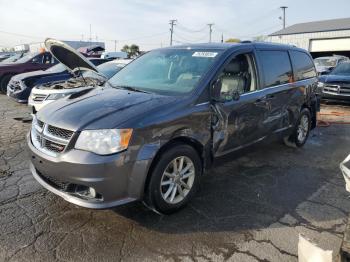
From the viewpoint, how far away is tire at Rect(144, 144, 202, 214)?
3.21 metres

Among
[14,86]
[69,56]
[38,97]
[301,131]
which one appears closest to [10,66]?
[14,86]

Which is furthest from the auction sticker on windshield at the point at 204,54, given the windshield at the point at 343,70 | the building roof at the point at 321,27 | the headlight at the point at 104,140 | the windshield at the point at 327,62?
the building roof at the point at 321,27

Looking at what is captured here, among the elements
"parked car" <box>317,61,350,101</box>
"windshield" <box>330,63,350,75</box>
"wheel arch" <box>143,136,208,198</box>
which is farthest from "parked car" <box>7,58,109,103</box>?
"windshield" <box>330,63,350,75</box>

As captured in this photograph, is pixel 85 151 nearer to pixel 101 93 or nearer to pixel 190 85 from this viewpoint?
pixel 101 93

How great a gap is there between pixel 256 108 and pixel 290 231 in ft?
5.58

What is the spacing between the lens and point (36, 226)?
3260mm

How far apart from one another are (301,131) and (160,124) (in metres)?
3.88

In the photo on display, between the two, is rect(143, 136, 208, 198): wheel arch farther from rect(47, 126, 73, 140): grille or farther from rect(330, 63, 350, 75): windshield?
rect(330, 63, 350, 75): windshield

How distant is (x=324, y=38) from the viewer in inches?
1422

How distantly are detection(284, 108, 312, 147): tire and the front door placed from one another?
1456mm

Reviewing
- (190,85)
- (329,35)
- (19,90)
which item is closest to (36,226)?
(190,85)

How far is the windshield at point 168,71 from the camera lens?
12.6 ft

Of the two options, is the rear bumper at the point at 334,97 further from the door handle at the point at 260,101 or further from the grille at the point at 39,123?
the grille at the point at 39,123

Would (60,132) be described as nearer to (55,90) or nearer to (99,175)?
(99,175)
